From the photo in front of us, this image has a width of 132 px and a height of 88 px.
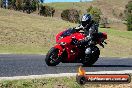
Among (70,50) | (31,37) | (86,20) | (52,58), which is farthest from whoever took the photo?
(31,37)

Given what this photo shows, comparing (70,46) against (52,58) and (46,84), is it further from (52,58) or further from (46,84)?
(46,84)

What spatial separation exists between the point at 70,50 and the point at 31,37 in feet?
115

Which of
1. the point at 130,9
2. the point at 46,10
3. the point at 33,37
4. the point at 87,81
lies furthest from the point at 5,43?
the point at 130,9

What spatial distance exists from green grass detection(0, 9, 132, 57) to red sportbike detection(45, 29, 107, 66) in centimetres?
2122

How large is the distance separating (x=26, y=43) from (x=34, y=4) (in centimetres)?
7588

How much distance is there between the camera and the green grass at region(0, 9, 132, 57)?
42.3 m

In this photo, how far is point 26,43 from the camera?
45.2 metres

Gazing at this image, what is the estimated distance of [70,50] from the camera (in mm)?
14531

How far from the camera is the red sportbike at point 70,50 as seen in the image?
46.8ft

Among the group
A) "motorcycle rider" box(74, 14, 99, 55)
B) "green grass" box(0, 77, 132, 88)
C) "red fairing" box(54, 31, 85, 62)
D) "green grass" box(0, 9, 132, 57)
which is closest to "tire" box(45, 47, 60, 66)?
"red fairing" box(54, 31, 85, 62)

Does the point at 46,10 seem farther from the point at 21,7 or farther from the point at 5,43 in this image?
the point at 5,43

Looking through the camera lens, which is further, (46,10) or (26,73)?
(46,10)

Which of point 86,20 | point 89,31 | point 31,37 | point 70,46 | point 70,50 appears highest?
point 86,20

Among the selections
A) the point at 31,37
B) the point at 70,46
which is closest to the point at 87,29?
the point at 70,46
